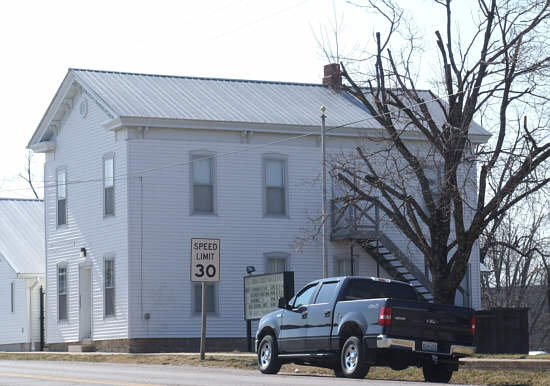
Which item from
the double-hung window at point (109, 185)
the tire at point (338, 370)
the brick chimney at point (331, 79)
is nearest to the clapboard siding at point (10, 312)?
the double-hung window at point (109, 185)

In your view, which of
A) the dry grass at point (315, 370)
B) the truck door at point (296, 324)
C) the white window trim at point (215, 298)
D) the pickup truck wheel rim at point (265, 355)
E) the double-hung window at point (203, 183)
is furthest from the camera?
the double-hung window at point (203, 183)

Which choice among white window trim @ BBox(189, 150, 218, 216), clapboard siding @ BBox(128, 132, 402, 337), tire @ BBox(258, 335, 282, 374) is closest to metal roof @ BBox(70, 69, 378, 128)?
clapboard siding @ BBox(128, 132, 402, 337)

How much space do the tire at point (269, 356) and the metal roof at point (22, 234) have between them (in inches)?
1012

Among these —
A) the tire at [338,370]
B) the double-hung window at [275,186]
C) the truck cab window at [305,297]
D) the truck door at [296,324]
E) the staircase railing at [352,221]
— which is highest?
the double-hung window at [275,186]

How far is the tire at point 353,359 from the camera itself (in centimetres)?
2009

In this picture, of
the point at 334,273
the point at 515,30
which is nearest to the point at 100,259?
the point at 334,273

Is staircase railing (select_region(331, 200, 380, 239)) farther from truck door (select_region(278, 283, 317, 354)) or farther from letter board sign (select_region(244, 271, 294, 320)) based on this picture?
truck door (select_region(278, 283, 317, 354))

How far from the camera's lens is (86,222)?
39312 millimetres

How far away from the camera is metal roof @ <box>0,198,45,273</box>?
47.7 meters

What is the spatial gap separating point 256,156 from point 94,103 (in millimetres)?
5862

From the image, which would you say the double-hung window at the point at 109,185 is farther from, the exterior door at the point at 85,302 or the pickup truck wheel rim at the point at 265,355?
the pickup truck wheel rim at the point at 265,355

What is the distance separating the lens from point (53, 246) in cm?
4175

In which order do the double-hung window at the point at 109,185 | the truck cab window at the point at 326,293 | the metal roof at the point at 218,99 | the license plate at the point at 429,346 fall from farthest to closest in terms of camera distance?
the double-hung window at the point at 109,185 → the metal roof at the point at 218,99 → the truck cab window at the point at 326,293 → the license plate at the point at 429,346

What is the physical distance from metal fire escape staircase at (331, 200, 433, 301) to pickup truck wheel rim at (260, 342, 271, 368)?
13.9m
